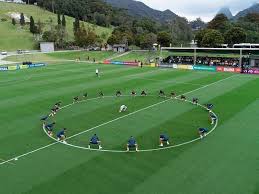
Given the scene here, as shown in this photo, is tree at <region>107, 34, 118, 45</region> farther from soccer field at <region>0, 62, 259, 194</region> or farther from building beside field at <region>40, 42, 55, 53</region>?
soccer field at <region>0, 62, 259, 194</region>

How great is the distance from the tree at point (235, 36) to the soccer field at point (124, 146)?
80623 millimetres

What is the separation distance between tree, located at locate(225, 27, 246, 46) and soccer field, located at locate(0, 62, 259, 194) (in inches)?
3174

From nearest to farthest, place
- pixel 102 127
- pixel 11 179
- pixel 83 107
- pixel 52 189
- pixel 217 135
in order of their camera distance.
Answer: pixel 52 189 < pixel 11 179 < pixel 217 135 < pixel 102 127 < pixel 83 107

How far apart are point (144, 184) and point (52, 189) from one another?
17.6ft

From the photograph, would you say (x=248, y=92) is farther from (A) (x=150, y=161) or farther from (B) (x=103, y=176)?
(B) (x=103, y=176)

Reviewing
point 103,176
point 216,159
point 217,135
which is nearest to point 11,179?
point 103,176

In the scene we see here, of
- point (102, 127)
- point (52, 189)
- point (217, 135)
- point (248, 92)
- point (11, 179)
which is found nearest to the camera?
point (52, 189)

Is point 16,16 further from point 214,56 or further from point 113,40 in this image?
point 214,56

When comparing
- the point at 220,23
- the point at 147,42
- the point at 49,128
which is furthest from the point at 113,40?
the point at 49,128

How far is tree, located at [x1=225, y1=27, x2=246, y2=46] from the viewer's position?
12356cm

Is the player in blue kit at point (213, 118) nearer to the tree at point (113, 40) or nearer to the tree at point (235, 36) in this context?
the tree at point (235, 36)

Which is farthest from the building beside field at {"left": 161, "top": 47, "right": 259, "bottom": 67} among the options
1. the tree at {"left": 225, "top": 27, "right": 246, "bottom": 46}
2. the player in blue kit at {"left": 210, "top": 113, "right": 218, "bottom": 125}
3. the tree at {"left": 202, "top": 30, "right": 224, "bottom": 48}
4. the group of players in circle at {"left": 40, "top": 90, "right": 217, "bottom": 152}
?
the player in blue kit at {"left": 210, "top": 113, "right": 218, "bottom": 125}

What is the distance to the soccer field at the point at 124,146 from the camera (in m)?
19.7

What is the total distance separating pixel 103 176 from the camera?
2067 cm
